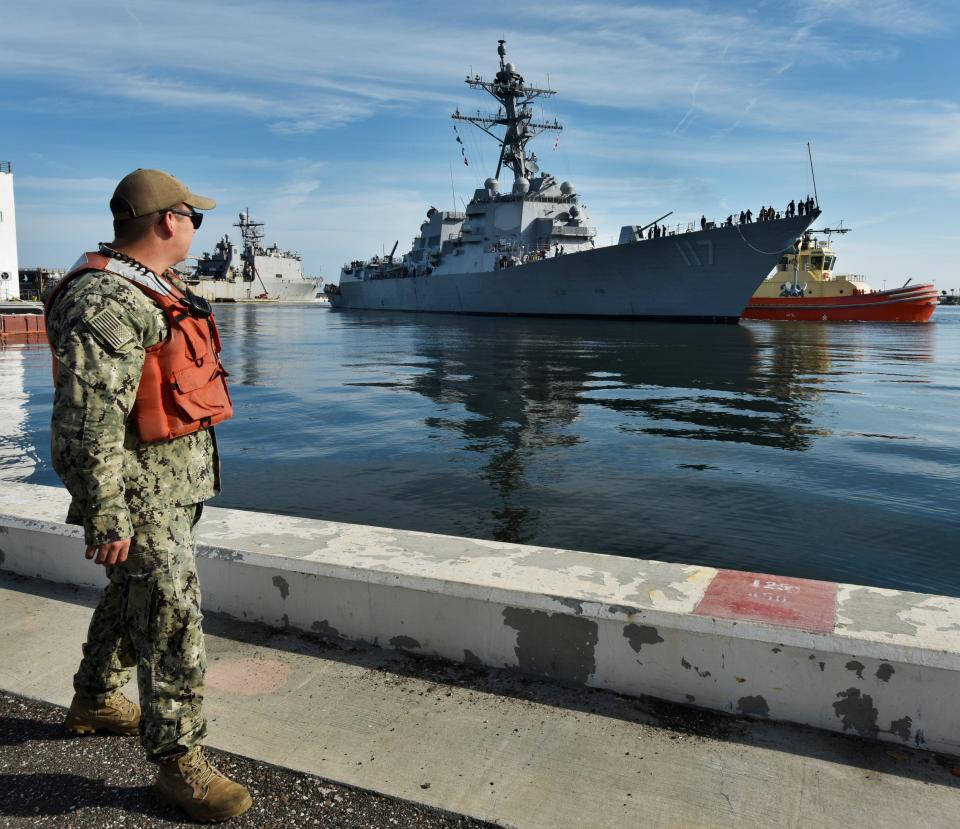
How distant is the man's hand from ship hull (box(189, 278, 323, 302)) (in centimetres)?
9301

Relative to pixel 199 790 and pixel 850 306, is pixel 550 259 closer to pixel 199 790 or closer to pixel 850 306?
pixel 850 306

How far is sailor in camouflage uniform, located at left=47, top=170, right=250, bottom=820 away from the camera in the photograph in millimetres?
1784

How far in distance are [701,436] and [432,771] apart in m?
7.39

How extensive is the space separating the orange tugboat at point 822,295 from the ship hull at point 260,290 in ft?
219

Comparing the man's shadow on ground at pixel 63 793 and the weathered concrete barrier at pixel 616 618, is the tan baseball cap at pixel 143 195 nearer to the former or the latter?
the weathered concrete barrier at pixel 616 618

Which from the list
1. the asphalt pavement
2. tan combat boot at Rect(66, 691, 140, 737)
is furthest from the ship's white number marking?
tan combat boot at Rect(66, 691, 140, 737)

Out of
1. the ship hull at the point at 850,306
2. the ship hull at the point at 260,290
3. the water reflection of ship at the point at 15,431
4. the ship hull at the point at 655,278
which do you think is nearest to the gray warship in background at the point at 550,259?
the ship hull at the point at 655,278

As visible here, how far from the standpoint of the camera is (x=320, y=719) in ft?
7.35

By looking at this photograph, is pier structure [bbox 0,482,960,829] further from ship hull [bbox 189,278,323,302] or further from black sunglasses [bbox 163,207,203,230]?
ship hull [bbox 189,278,323,302]

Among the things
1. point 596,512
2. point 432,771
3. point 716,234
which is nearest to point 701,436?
point 596,512

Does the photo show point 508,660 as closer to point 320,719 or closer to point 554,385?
point 320,719

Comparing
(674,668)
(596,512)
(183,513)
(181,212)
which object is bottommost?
(596,512)

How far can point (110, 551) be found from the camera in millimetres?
1804

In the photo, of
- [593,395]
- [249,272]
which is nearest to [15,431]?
[593,395]
